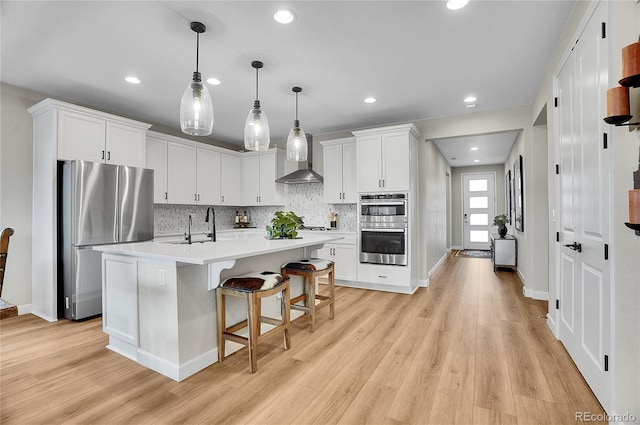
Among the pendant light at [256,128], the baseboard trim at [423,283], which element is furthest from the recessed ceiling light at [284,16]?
the baseboard trim at [423,283]

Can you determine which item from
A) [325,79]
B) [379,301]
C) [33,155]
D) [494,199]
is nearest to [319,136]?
[325,79]

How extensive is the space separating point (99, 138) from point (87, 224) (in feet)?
3.45

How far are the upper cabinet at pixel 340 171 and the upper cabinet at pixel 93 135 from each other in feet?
9.06

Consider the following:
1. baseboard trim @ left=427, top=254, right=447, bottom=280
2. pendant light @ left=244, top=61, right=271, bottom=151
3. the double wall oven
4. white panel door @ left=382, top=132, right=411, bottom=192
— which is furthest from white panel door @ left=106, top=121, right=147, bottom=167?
baseboard trim @ left=427, top=254, right=447, bottom=280

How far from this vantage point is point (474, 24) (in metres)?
2.41

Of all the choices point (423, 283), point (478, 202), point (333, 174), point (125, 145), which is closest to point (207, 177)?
point (125, 145)

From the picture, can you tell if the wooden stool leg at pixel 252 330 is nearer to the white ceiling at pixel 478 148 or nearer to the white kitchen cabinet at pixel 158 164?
the white kitchen cabinet at pixel 158 164

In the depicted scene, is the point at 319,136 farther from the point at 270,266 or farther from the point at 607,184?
the point at 607,184

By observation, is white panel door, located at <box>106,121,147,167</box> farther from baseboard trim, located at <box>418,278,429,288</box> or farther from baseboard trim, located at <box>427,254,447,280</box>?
baseboard trim, located at <box>427,254,447,280</box>

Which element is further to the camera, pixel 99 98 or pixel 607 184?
pixel 99 98

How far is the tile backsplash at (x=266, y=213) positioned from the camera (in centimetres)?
513

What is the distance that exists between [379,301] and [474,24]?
314 cm

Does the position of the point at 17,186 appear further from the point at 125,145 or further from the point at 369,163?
the point at 369,163

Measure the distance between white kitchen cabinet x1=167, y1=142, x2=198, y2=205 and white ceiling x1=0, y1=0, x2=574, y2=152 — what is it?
2.90 feet
